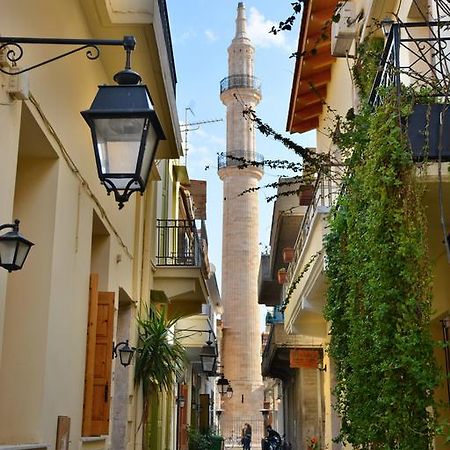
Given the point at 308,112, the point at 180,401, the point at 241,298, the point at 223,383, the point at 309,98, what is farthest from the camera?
the point at 241,298

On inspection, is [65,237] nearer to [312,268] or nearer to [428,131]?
[428,131]

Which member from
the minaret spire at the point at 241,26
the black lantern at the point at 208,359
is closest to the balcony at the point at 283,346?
the black lantern at the point at 208,359

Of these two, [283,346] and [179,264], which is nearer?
[179,264]

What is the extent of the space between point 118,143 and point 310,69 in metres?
10.5

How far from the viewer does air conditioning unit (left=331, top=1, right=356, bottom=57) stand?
37.5ft

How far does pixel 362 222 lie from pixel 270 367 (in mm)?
21657

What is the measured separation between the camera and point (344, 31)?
37.9ft

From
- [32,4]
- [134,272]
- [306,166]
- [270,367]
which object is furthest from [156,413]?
[270,367]

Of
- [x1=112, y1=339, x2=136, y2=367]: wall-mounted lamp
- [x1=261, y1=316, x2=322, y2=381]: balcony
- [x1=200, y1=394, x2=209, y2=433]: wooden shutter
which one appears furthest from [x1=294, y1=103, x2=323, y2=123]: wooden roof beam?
[x1=200, y1=394, x2=209, y2=433]: wooden shutter

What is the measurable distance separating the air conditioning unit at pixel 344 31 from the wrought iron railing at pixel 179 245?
15.3ft

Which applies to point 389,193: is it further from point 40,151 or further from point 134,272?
point 134,272

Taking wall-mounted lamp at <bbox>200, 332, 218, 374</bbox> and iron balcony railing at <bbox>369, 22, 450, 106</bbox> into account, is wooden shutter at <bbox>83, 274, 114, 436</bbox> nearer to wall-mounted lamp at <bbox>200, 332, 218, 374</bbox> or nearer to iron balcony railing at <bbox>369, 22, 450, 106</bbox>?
iron balcony railing at <bbox>369, 22, 450, 106</bbox>

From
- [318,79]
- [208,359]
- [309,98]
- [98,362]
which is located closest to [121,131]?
[98,362]

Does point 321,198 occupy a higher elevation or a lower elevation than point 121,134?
higher
